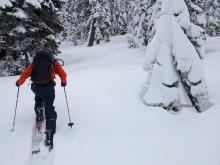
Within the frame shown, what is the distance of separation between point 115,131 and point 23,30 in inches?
410

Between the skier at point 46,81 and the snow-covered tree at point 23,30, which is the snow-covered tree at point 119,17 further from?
the skier at point 46,81

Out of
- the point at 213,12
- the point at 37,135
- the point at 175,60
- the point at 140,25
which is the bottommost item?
the point at 140,25

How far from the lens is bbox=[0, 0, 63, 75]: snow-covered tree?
17.8 meters

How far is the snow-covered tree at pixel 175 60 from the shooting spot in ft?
35.3

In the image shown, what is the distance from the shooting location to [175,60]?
36.3ft

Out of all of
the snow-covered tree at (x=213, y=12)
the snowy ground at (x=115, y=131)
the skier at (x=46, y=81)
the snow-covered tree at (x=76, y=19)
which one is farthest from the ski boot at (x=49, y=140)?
the snow-covered tree at (x=76, y=19)

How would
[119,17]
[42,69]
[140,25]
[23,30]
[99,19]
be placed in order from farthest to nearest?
[119,17] < [99,19] < [140,25] < [23,30] < [42,69]

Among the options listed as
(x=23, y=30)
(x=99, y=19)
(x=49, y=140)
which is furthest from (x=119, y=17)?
(x=49, y=140)

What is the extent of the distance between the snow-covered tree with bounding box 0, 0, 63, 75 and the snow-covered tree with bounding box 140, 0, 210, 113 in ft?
27.7

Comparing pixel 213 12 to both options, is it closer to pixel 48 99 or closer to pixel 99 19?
pixel 99 19

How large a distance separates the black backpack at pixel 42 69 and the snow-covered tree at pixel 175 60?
3.78m

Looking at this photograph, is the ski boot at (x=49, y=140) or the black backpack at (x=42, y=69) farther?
the black backpack at (x=42, y=69)

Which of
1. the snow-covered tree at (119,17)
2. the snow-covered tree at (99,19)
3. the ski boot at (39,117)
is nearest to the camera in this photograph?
the ski boot at (39,117)

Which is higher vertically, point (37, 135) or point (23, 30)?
point (23, 30)
